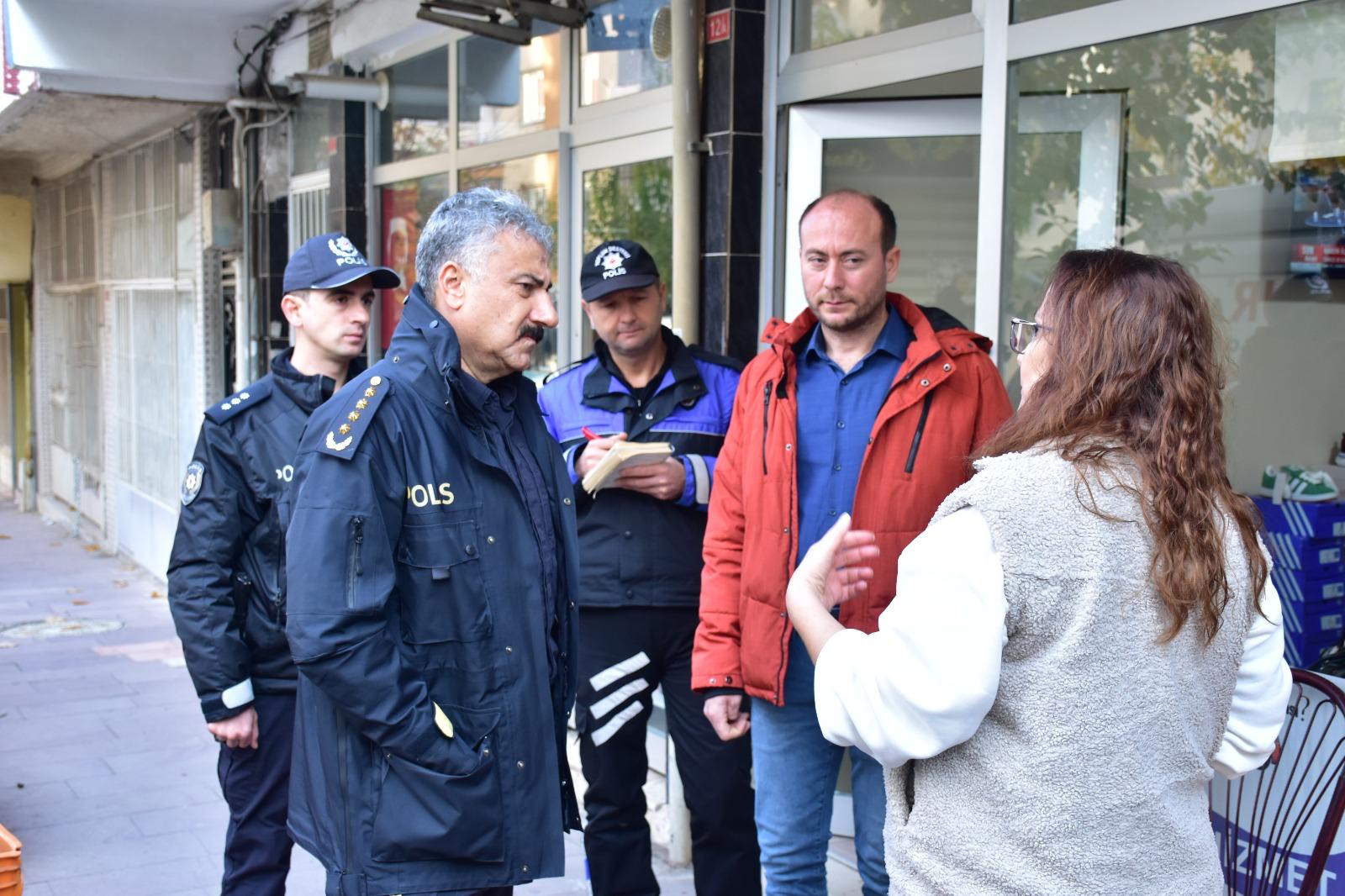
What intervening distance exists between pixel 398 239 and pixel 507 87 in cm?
153

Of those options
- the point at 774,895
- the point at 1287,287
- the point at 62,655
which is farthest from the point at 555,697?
the point at 62,655

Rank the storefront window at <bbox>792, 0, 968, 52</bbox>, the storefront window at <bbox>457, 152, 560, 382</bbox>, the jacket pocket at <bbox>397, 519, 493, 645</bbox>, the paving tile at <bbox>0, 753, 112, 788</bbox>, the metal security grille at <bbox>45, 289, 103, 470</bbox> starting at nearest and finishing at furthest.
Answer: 1. the jacket pocket at <bbox>397, 519, 493, 645</bbox>
2. the storefront window at <bbox>792, 0, 968, 52</bbox>
3. the paving tile at <bbox>0, 753, 112, 788</bbox>
4. the storefront window at <bbox>457, 152, 560, 382</bbox>
5. the metal security grille at <bbox>45, 289, 103, 470</bbox>

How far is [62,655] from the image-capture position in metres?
8.62

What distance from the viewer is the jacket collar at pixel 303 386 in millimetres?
3658

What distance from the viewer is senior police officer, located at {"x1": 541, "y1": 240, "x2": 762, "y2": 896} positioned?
3.75 metres

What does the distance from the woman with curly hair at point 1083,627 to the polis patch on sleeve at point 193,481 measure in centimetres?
219

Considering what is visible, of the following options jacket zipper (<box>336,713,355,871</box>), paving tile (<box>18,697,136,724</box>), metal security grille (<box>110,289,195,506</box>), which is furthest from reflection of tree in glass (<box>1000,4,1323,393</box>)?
metal security grille (<box>110,289,195,506</box>)

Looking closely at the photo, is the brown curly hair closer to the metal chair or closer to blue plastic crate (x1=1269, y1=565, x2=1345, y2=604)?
the metal chair

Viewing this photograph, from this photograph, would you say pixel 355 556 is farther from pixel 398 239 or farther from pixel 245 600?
pixel 398 239

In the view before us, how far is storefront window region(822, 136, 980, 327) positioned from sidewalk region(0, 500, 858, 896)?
7.28ft

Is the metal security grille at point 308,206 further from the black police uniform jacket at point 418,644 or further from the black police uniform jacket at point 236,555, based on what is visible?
the black police uniform jacket at point 418,644

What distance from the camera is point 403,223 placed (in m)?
7.83

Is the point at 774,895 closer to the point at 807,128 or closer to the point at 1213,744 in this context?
the point at 1213,744

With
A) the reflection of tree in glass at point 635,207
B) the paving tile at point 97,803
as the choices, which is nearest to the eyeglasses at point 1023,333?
the reflection of tree in glass at point 635,207
